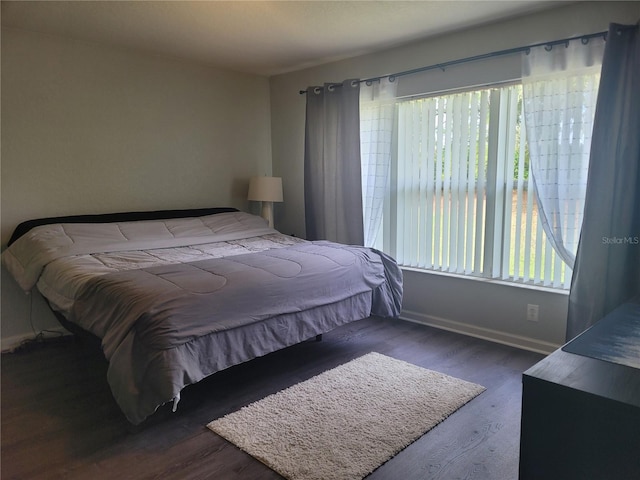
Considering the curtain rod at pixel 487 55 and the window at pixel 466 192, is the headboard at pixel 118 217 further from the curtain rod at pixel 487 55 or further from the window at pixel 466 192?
the curtain rod at pixel 487 55

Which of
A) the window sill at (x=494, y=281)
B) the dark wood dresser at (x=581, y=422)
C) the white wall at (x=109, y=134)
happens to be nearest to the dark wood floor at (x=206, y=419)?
the window sill at (x=494, y=281)

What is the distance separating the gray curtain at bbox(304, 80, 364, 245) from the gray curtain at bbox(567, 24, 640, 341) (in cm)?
178

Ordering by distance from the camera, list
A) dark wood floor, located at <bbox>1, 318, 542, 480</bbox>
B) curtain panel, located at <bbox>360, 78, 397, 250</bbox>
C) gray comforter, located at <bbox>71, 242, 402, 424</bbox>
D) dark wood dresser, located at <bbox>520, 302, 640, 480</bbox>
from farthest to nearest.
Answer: curtain panel, located at <bbox>360, 78, 397, 250</bbox> → gray comforter, located at <bbox>71, 242, 402, 424</bbox> → dark wood floor, located at <bbox>1, 318, 542, 480</bbox> → dark wood dresser, located at <bbox>520, 302, 640, 480</bbox>

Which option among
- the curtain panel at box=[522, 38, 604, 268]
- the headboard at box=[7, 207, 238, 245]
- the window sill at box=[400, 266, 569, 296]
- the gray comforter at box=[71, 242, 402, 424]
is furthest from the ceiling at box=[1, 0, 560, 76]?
the window sill at box=[400, 266, 569, 296]

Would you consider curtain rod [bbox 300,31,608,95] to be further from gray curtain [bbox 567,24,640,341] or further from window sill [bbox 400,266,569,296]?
window sill [bbox 400,266,569,296]

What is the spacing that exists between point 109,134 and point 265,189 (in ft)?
4.67

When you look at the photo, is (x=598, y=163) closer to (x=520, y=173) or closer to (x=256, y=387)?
(x=520, y=173)

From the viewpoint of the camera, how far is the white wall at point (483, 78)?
9.10 ft

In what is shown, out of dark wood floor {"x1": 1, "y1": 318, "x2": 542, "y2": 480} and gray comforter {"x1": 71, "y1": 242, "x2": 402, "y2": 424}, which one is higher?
gray comforter {"x1": 71, "y1": 242, "x2": 402, "y2": 424}

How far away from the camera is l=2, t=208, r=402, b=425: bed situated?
199 centimetres

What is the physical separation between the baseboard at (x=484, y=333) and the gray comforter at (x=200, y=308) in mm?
847

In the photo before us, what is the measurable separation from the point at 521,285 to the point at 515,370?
0.64 metres

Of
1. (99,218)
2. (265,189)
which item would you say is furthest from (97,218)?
(265,189)

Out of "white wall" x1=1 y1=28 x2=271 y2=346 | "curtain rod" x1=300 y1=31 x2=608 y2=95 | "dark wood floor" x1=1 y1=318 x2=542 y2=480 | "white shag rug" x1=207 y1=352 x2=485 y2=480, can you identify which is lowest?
"dark wood floor" x1=1 y1=318 x2=542 y2=480
